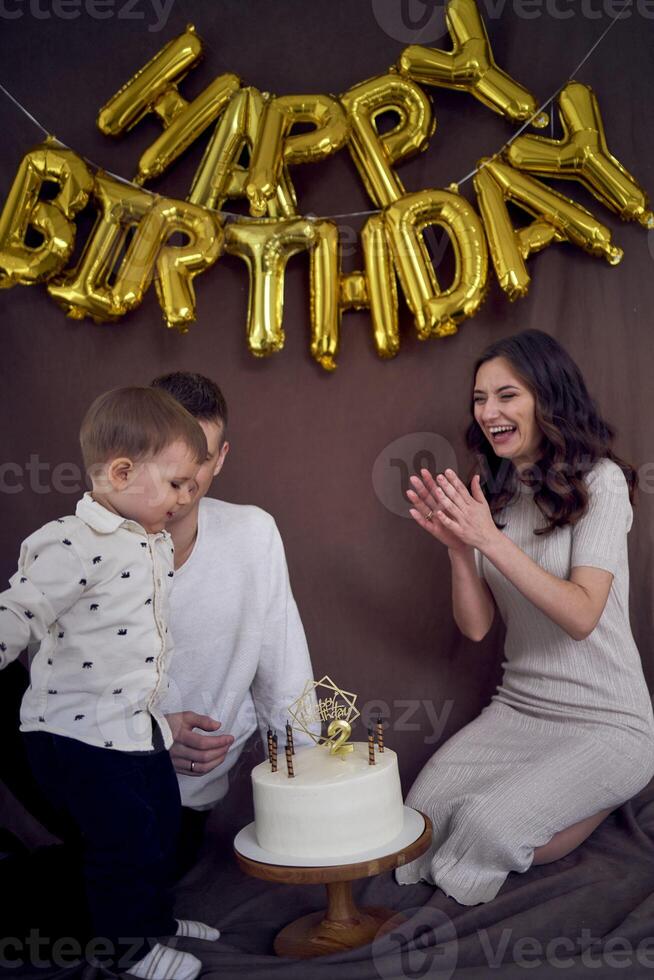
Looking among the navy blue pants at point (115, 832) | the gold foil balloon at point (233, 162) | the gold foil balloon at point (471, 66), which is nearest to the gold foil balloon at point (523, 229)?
the gold foil balloon at point (471, 66)

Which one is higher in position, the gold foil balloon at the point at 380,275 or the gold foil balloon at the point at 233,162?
the gold foil balloon at the point at 233,162

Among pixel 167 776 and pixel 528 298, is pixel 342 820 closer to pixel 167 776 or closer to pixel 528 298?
pixel 167 776

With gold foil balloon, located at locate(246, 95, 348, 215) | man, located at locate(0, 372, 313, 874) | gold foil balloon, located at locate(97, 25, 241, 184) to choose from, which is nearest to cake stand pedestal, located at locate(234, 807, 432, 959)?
man, located at locate(0, 372, 313, 874)

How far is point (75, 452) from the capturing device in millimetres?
2168

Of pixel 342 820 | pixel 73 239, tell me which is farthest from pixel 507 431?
pixel 73 239

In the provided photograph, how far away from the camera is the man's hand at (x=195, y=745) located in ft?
5.34

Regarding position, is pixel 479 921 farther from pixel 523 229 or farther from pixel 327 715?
pixel 523 229

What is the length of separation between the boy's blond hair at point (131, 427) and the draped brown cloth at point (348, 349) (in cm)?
78

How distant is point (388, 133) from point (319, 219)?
0.26m

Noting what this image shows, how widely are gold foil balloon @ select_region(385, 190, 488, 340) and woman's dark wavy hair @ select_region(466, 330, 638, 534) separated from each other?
18 cm

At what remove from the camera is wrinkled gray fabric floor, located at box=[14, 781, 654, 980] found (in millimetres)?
1336

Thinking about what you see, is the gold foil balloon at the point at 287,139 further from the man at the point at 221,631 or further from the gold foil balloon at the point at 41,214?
the man at the point at 221,631

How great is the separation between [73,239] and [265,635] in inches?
37.9

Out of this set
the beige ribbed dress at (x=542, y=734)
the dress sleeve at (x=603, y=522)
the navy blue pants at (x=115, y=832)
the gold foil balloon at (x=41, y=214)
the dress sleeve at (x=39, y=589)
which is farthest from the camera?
the gold foil balloon at (x=41, y=214)
